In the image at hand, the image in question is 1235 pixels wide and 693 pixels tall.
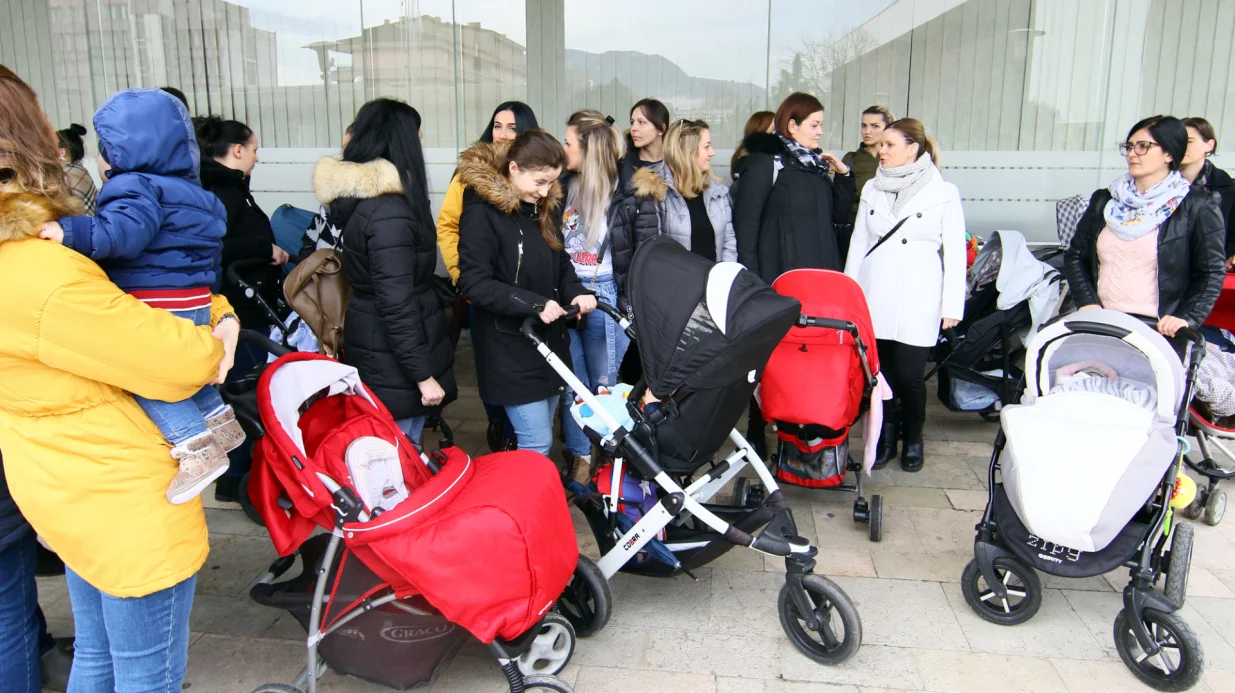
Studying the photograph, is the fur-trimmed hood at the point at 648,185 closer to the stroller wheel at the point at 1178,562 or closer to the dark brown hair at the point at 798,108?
the dark brown hair at the point at 798,108

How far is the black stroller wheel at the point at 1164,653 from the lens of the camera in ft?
8.64

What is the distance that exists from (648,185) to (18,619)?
291 cm

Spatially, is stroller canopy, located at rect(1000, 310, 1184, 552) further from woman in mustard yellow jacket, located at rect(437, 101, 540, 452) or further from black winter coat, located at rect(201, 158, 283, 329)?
black winter coat, located at rect(201, 158, 283, 329)

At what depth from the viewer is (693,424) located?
277 centimetres

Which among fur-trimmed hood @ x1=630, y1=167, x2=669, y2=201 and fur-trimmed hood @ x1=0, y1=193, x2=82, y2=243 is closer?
fur-trimmed hood @ x1=0, y1=193, x2=82, y2=243

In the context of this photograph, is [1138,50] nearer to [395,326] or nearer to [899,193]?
[899,193]

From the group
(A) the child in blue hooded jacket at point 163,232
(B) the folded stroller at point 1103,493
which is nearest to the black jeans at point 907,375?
(B) the folded stroller at point 1103,493

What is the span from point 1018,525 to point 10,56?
7927 millimetres

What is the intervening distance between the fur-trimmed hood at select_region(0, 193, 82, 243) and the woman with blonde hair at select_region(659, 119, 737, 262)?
109 inches

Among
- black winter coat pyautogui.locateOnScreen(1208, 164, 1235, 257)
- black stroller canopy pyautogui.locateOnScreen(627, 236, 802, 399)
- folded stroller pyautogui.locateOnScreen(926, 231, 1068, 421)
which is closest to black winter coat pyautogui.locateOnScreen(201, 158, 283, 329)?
black stroller canopy pyautogui.locateOnScreen(627, 236, 802, 399)

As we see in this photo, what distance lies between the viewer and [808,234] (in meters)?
4.47

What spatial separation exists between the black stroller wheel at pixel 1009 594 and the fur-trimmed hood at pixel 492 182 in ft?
6.96

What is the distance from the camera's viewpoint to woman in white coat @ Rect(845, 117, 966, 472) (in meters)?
4.27

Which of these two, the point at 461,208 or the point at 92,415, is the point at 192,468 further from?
the point at 461,208
